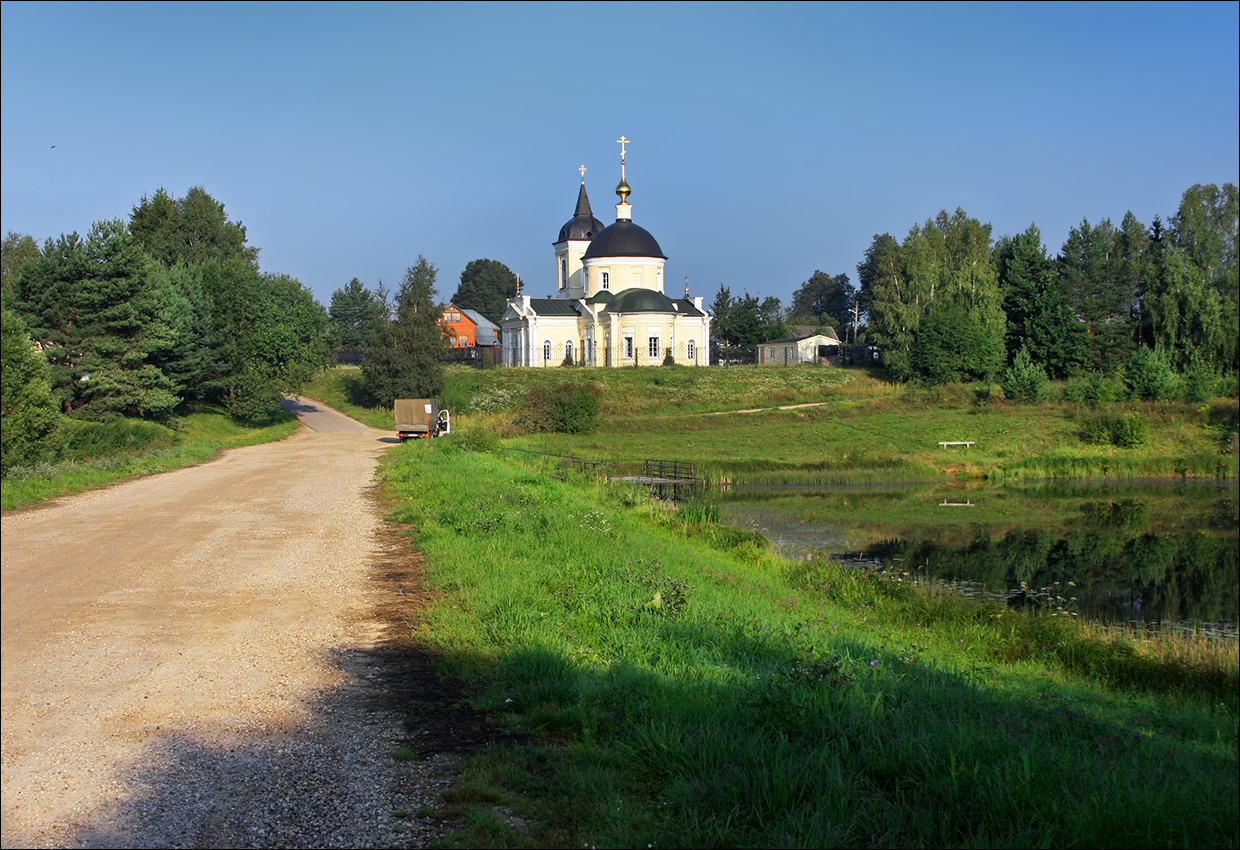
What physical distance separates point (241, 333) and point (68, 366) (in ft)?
154

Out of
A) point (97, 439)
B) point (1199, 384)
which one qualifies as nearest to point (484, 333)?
point (97, 439)

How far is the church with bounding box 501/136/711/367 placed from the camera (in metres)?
78.7

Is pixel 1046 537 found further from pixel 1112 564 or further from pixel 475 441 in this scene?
pixel 475 441

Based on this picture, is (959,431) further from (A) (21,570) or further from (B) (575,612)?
(A) (21,570)

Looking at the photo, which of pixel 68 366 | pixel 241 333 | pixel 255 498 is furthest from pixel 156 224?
pixel 68 366

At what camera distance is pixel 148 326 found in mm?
21531

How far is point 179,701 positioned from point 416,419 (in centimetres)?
3519

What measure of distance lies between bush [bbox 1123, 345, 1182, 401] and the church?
69.1 m

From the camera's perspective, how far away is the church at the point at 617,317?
78688 mm

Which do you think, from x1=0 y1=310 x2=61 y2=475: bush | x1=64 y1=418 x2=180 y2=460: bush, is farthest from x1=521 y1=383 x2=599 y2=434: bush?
x1=0 y1=310 x2=61 y2=475: bush

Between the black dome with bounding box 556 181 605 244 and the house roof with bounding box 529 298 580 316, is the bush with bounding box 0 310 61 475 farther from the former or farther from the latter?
the black dome with bounding box 556 181 605 244

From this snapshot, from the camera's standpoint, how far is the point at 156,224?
229ft

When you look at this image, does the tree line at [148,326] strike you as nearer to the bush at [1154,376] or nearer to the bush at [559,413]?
the bush at [1154,376]

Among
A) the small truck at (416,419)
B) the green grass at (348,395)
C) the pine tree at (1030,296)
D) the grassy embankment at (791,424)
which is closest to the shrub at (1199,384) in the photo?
the grassy embankment at (791,424)
